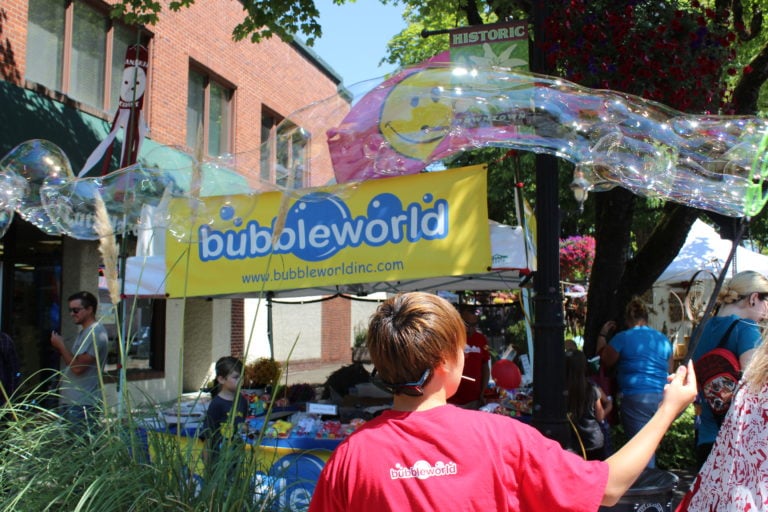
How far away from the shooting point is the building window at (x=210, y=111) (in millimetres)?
14227

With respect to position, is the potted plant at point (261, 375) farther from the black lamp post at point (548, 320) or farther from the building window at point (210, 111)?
the building window at point (210, 111)

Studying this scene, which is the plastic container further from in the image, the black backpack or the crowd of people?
the crowd of people

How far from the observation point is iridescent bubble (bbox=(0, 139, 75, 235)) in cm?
565

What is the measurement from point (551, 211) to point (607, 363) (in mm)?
2633

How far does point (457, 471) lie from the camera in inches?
68.3

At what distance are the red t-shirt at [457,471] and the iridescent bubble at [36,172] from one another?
4617 millimetres

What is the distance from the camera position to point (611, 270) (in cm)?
801

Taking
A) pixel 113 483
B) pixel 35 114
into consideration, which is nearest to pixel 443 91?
pixel 113 483

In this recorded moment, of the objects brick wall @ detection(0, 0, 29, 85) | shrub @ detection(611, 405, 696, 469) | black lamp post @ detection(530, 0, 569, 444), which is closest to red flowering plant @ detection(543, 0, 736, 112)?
black lamp post @ detection(530, 0, 569, 444)

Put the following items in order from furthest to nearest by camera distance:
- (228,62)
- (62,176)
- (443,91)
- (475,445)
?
(228,62)
(62,176)
(443,91)
(475,445)

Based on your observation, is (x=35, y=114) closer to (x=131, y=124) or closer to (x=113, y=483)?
(x=131, y=124)

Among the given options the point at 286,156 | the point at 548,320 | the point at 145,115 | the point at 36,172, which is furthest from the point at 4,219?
the point at 145,115

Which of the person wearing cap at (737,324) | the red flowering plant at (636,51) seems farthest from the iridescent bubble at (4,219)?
the person wearing cap at (737,324)

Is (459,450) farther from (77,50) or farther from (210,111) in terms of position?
(210,111)
